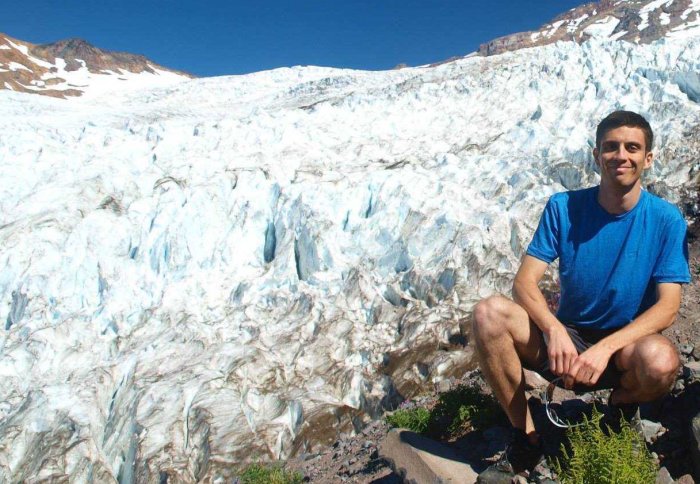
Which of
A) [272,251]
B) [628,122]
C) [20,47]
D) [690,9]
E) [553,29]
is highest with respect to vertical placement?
[553,29]

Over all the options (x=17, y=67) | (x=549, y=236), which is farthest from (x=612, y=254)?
(x=17, y=67)

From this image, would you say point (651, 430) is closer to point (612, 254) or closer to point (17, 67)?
point (612, 254)

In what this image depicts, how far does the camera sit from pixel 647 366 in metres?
3.01

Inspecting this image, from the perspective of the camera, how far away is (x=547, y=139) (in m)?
12.2

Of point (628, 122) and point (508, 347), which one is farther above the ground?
point (628, 122)

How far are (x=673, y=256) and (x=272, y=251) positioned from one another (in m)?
8.68

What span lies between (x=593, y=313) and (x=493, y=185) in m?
8.05

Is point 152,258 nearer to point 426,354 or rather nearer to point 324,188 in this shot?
point 324,188

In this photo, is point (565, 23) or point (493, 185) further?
point (565, 23)

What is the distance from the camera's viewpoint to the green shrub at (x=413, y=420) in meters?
4.80

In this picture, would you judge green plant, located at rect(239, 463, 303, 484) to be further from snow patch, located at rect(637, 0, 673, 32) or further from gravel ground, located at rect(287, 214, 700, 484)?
snow patch, located at rect(637, 0, 673, 32)

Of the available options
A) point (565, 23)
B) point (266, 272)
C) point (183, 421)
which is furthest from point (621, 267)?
point (565, 23)

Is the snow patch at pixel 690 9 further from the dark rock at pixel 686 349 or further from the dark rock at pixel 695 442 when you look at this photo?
the dark rock at pixel 695 442

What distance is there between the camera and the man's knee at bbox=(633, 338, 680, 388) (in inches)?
118
